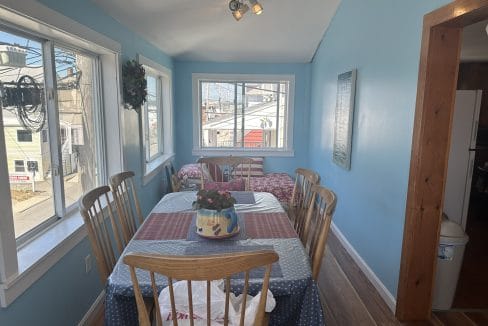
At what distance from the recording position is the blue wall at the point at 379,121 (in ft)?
7.63

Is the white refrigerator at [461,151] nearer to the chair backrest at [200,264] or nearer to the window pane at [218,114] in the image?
the chair backrest at [200,264]

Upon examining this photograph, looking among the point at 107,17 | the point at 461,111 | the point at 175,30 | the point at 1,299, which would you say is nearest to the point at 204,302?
the point at 1,299

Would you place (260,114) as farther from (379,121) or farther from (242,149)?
(379,121)

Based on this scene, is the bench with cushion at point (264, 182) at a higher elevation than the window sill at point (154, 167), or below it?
below

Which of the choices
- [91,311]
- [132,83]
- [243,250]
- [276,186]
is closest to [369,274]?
[243,250]

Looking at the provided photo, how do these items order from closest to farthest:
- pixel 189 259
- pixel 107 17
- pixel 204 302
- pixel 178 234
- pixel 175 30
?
pixel 189 259 < pixel 204 302 < pixel 178 234 < pixel 107 17 < pixel 175 30

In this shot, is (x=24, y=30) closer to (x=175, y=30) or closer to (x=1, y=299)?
(x=1, y=299)

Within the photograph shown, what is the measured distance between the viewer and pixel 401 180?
2.37 metres

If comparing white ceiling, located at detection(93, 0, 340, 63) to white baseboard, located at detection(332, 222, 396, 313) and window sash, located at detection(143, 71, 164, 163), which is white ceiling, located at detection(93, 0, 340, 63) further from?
white baseboard, located at detection(332, 222, 396, 313)

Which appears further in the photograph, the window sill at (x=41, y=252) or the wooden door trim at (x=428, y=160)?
the wooden door trim at (x=428, y=160)

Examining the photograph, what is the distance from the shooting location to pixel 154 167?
4102 mm

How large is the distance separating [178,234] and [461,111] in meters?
2.53

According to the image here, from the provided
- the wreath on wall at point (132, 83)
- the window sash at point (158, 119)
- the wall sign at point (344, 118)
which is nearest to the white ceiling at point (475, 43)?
the wall sign at point (344, 118)

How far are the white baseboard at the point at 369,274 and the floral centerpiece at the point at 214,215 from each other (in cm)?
147
